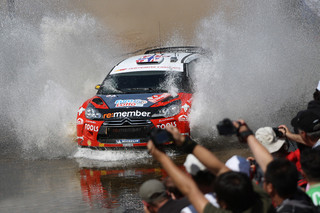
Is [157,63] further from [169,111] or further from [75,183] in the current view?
[75,183]

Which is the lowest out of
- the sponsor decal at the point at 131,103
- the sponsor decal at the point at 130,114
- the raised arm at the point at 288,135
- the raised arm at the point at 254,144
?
the raised arm at the point at 254,144

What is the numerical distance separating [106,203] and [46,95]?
6.94m

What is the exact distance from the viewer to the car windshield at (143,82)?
36.6 ft

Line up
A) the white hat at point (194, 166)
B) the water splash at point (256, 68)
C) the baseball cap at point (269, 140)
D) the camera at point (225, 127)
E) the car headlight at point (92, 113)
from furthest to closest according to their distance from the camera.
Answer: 1. the water splash at point (256, 68)
2. the car headlight at point (92, 113)
3. the baseball cap at point (269, 140)
4. the white hat at point (194, 166)
5. the camera at point (225, 127)

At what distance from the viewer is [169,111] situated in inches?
407

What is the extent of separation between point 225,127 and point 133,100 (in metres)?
6.95

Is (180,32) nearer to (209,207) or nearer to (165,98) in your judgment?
(165,98)

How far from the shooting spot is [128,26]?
43.5m

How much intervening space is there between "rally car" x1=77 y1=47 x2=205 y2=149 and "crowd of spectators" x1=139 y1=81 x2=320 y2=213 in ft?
19.6

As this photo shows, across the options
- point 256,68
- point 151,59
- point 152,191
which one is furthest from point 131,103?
point 152,191

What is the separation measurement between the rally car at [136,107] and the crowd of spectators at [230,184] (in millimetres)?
5982

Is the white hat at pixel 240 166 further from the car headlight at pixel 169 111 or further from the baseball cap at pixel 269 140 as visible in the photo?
the car headlight at pixel 169 111

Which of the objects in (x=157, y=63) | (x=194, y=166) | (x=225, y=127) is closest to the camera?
(x=225, y=127)

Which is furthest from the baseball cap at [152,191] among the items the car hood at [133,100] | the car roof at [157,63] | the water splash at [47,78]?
the car roof at [157,63]
